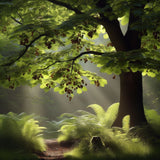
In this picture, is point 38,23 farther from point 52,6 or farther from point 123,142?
point 123,142

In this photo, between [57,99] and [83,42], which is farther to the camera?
[57,99]

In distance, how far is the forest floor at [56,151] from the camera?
19.0 ft

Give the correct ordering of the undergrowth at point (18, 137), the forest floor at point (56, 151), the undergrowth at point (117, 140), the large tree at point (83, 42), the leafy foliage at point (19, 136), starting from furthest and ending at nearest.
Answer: the forest floor at point (56, 151) → the leafy foliage at point (19, 136) → the undergrowth at point (18, 137) → the undergrowth at point (117, 140) → the large tree at point (83, 42)

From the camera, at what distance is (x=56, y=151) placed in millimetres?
6711

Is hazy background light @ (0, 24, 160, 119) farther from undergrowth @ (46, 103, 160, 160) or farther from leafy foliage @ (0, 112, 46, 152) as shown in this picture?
undergrowth @ (46, 103, 160, 160)

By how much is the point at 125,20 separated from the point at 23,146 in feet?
15.1

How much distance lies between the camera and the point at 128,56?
14.7 ft

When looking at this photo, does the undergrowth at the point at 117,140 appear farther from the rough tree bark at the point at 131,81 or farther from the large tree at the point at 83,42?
the large tree at the point at 83,42

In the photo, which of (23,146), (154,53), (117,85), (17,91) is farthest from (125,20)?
(117,85)

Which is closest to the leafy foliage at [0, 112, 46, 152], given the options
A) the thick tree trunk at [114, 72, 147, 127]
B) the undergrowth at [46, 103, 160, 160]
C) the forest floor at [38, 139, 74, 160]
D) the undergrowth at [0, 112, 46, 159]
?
the undergrowth at [0, 112, 46, 159]

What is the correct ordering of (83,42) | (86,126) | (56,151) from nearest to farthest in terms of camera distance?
(56,151), (86,126), (83,42)

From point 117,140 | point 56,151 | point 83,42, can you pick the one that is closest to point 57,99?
point 83,42

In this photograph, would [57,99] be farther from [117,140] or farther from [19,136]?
[117,140]

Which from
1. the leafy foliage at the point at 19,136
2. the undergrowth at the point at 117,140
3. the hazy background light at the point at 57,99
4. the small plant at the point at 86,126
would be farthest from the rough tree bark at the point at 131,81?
the hazy background light at the point at 57,99
